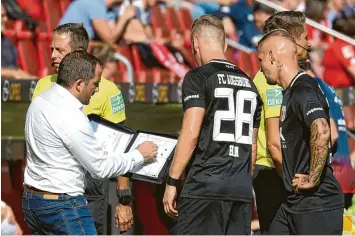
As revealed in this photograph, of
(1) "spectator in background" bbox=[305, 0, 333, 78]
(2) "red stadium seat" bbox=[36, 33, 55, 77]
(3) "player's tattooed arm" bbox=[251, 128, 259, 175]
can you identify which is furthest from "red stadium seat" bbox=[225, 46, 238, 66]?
→ (3) "player's tattooed arm" bbox=[251, 128, 259, 175]

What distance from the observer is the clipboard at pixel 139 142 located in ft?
23.4

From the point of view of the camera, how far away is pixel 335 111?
7984 millimetres

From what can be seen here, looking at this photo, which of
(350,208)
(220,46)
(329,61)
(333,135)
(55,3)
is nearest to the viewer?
(220,46)

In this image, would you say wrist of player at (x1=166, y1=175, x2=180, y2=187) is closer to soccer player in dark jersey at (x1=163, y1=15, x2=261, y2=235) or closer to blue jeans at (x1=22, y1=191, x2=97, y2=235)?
soccer player in dark jersey at (x1=163, y1=15, x2=261, y2=235)

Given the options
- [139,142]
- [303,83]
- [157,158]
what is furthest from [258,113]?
[139,142]

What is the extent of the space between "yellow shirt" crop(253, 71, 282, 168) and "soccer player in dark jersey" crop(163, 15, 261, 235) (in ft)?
1.81

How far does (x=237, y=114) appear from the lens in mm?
6805

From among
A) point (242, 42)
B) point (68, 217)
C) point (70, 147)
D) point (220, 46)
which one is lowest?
point (68, 217)

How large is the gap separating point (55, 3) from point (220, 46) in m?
7.13

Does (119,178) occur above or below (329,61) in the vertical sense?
below

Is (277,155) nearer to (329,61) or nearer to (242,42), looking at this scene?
(329,61)

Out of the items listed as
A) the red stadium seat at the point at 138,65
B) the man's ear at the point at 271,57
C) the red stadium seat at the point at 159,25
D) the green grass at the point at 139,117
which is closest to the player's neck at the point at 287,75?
the man's ear at the point at 271,57

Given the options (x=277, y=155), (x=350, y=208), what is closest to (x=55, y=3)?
(x=350, y=208)

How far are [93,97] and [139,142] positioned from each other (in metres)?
0.76
